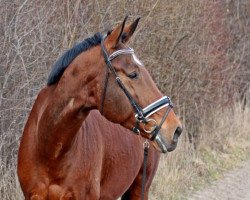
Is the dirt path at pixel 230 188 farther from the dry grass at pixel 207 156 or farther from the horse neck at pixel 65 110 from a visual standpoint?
the horse neck at pixel 65 110

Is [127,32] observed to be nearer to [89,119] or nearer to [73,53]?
[73,53]

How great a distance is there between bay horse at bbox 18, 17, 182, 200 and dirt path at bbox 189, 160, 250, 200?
390cm

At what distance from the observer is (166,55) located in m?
10.4

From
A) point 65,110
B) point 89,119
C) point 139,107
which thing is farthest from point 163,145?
point 89,119

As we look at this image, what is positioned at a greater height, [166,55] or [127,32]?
[127,32]

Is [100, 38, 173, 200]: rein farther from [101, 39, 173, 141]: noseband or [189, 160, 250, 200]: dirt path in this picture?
[189, 160, 250, 200]: dirt path

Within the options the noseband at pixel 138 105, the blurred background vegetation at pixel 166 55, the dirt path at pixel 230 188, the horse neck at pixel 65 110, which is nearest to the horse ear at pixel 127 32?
the noseband at pixel 138 105

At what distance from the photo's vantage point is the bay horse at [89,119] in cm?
425

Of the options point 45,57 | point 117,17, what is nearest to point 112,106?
point 45,57

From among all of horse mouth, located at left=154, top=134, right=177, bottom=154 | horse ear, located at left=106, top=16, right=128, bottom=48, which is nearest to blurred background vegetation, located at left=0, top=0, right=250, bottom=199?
horse ear, located at left=106, top=16, right=128, bottom=48

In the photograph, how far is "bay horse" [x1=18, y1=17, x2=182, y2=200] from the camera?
425 cm

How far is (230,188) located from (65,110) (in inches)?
216

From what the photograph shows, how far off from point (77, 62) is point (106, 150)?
3.28 feet

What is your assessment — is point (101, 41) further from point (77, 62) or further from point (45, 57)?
point (45, 57)
